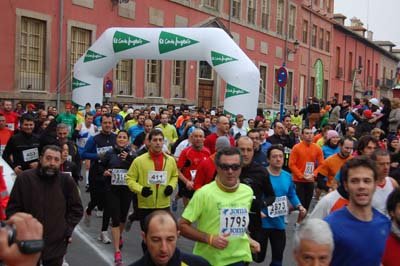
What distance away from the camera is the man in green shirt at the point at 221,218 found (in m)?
4.89

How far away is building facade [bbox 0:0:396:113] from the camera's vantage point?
22125 mm

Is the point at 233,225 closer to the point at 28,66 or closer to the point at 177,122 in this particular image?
the point at 177,122

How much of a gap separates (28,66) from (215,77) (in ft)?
45.9

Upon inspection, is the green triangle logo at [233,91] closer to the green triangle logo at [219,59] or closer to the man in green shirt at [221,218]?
the green triangle logo at [219,59]

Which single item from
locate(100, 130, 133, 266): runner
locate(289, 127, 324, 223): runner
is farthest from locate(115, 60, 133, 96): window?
locate(100, 130, 133, 266): runner

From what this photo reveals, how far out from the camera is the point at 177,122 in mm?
18625

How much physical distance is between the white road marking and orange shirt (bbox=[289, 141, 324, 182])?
10.8ft

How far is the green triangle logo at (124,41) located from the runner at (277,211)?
12.1 meters

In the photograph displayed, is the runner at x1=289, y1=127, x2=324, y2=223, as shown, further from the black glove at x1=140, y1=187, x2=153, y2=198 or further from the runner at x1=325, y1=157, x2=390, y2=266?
the runner at x1=325, y1=157, x2=390, y2=266

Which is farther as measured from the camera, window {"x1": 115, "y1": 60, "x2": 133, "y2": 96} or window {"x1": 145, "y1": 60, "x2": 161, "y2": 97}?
window {"x1": 145, "y1": 60, "x2": 161, "y2": 97}

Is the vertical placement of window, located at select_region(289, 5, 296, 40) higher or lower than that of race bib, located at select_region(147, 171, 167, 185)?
higher

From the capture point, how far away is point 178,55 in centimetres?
1839

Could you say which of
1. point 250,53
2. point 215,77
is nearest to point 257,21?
point 250,53

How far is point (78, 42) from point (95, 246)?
1728 centimetres
